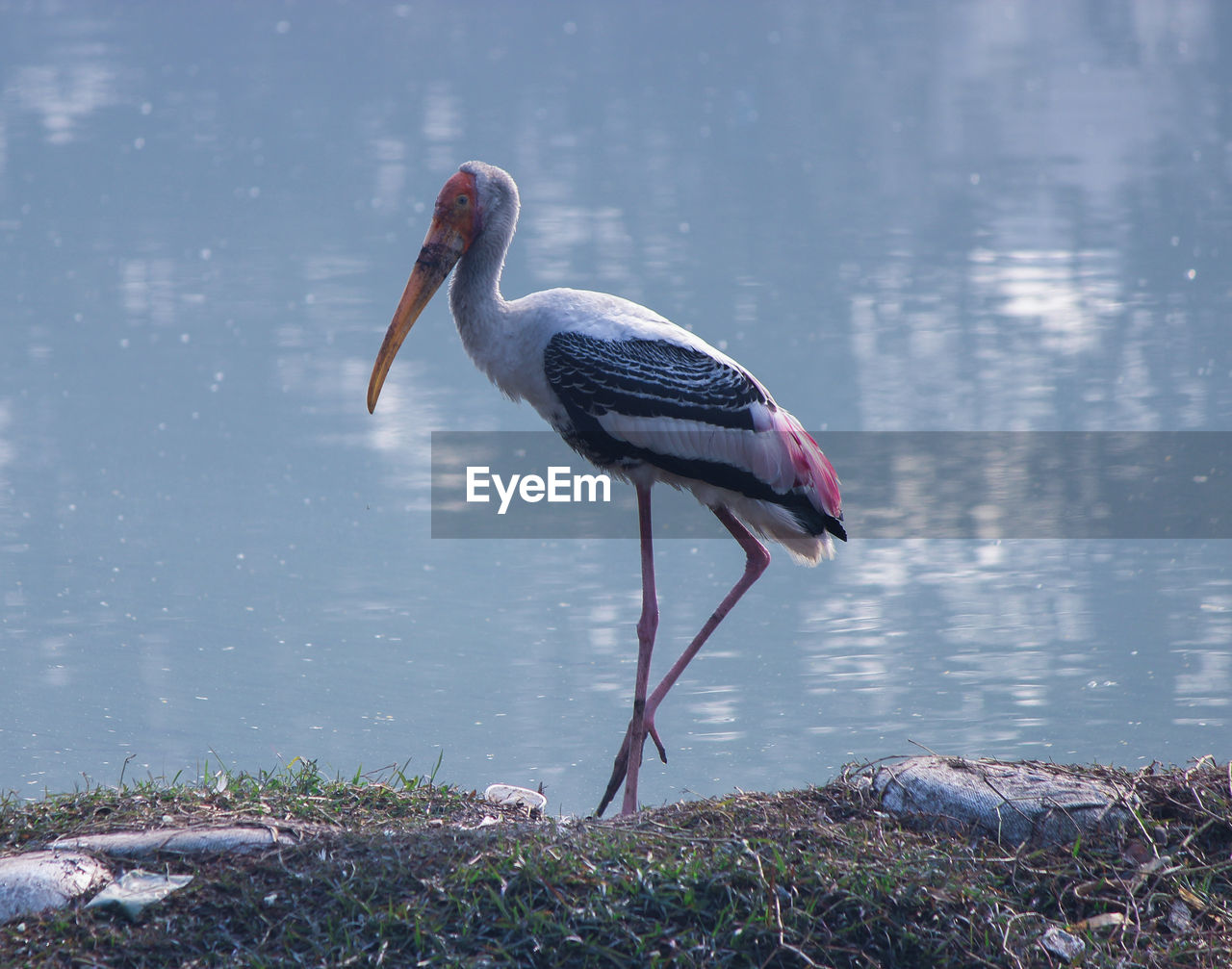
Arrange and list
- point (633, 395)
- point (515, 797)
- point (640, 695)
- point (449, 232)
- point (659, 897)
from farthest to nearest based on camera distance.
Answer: point (449, 232), point (640, 695), point (633, 395), point (515, 797), point (659, 897)

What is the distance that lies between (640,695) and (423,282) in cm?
180

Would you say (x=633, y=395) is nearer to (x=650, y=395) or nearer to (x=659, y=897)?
(x=650, y=395)

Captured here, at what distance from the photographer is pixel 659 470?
14.1 feet

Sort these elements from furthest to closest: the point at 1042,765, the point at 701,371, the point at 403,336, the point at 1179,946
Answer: the point at 403,336
the point at 701,371
the point at 1042,765
the point at 1179,946

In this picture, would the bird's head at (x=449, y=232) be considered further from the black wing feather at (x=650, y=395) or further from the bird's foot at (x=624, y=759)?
the bird's foot at (x=624, y=759)

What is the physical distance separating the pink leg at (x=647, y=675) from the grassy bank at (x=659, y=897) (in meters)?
0.78

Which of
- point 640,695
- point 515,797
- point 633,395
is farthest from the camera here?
point 640,695

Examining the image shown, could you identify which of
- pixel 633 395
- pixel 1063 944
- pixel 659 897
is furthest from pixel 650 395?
pixel 1063 944

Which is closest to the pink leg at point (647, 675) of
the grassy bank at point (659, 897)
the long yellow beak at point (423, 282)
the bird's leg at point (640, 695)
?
the bird's leg at point (640, 695)

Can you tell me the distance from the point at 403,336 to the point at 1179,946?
3312 mm

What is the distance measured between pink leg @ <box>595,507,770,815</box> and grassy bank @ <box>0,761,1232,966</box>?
777mm

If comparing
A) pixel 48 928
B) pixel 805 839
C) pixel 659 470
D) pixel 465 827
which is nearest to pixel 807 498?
pixel 659 470

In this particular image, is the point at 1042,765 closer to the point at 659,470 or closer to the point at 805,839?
the point at 805,839

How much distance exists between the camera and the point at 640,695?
14.0ft
